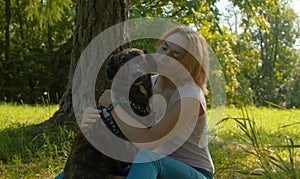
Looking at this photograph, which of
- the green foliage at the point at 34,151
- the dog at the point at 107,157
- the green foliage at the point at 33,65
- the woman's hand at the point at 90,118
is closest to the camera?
the dog at the point at 107,157

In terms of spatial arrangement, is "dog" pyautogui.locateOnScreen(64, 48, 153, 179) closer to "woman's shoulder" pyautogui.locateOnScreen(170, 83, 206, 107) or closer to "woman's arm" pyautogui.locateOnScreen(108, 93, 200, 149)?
"woman's arm" pyautogui.locateOnScreen(108, 93, 200, 149)

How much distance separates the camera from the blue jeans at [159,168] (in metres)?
2.43

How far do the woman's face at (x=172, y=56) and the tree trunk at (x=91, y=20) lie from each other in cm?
200

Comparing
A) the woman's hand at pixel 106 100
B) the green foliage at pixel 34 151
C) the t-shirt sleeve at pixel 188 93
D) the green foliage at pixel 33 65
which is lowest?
the green foliage at pixel 33 65

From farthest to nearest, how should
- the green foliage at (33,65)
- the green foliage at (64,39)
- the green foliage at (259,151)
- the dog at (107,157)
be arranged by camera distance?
the green foliage at (33,65)
the green foliage at (64,39)
the dog at (107,157)
the green foliage at (259,151)

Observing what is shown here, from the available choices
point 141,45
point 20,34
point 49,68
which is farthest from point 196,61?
point 20,34

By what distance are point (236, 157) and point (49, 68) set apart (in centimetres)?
1448

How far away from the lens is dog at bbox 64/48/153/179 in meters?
2.52

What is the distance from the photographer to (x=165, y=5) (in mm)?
14586

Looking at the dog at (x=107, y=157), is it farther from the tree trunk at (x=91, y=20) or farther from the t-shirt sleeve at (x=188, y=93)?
the tree trunk at (x=91, y=20)

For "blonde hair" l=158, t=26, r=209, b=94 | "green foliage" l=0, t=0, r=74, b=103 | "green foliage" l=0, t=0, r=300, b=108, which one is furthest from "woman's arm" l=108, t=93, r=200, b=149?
"green foliage" l=0, t=0, r=74, b=103

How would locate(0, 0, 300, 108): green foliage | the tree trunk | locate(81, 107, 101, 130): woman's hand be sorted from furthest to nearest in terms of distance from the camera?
locate(0, 0, 300, 108): green foliage → the tree trunk → locate(81, 107, 101, 130): woman's hand

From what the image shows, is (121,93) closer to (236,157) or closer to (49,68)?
(236,157)

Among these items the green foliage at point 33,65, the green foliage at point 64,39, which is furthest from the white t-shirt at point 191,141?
the green foliage at point 33,65
